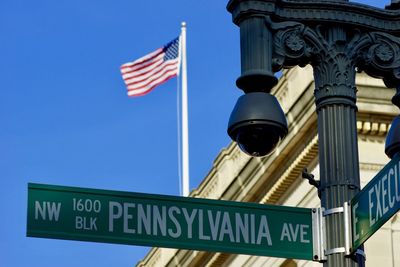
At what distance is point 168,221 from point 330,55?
172cm

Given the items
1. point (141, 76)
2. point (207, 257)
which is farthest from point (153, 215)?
point (141, 76)

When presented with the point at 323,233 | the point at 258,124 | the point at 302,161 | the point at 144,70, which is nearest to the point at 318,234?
the point at 323,233

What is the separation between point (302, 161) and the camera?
32.0 m

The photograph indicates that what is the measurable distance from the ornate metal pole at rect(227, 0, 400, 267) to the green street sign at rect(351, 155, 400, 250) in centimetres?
19

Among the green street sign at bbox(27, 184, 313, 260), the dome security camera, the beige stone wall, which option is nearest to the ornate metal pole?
the dome security camera

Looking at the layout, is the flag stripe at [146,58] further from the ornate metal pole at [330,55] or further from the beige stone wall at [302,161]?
the ornate metal pole at [330,55]

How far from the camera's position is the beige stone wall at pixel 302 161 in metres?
30.3

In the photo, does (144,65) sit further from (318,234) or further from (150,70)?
(318,234)

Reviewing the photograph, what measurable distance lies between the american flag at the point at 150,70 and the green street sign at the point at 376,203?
30676mm

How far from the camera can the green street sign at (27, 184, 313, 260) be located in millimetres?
10219

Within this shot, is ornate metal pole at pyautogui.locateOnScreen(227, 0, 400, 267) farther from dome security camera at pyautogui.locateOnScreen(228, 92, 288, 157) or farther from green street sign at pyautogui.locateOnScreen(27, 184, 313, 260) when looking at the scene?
green street sign at pyautogui.locateOnScreen(27, 184, 313, 260)

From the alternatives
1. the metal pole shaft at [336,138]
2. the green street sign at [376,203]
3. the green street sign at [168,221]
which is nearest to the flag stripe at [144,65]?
the metal pole shaft at [336,138]

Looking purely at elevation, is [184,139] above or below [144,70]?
below

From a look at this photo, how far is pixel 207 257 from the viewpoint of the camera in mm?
37000
